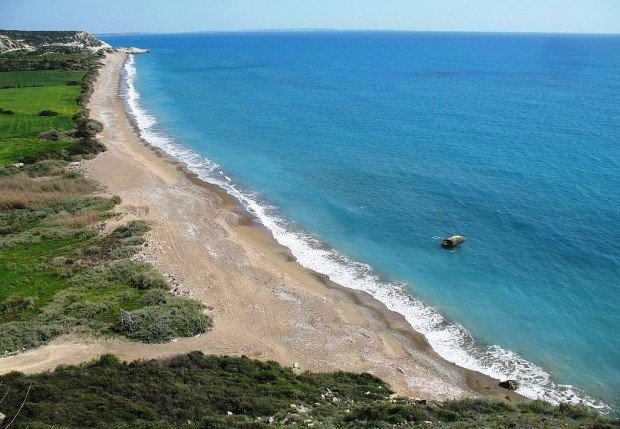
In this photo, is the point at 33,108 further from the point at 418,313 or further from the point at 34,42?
the point at 34,42

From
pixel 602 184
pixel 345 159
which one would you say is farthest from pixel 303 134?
pixel 602 184

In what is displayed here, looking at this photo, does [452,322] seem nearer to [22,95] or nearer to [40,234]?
[40,234]

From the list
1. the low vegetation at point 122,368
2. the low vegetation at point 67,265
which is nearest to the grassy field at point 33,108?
the low vegetation at point 67,265

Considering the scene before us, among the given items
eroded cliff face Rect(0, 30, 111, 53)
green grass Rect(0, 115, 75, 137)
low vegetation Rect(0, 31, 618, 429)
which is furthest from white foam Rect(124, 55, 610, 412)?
eroded cliff face Rect(0, 30, 111, 53)

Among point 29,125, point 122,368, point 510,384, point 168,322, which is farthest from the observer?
point 29,125

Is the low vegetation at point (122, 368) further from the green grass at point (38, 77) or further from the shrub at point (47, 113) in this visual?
the green grass at point (38, 77)

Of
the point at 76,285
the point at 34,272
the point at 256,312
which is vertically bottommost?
the point at 256,312

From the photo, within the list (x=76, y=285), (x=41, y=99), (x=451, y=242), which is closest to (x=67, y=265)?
(x=76, y=285)
